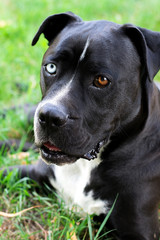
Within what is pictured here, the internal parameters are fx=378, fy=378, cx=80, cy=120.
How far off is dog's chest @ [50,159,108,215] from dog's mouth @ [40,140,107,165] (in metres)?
0.19

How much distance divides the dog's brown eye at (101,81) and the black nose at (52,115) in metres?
0.29

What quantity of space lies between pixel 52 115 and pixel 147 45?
750mm

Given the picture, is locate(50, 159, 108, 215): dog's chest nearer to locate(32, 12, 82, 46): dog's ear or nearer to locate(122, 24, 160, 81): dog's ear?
locate(122, 24, 160, 81): dog's ear

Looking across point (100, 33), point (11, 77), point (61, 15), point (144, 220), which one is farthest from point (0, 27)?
point (144, 220)

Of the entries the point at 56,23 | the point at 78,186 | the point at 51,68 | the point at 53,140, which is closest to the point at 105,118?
the point at 53,140

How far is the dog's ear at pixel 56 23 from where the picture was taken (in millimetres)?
2631

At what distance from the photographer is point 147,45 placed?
92.4 inches

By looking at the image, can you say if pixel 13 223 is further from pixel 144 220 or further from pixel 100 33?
pixel 100 33

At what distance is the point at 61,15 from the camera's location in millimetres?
2619

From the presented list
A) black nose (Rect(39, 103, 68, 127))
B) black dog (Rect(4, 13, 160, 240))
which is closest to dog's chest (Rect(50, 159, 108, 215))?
black dog (Rect(4, 13, 160, 240))

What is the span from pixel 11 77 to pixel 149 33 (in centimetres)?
279

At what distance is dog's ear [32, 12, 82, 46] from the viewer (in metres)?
2.63

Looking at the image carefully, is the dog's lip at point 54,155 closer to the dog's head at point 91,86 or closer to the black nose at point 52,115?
the dog's head at point 91,86

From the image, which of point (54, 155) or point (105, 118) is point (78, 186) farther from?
point (105, 118)
